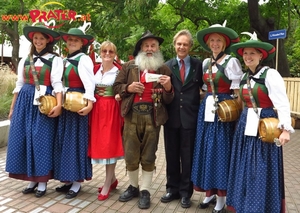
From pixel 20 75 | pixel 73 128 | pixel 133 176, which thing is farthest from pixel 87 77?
pixel 133 176

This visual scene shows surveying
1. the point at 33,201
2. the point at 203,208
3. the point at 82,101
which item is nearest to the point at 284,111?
the point at 203,208

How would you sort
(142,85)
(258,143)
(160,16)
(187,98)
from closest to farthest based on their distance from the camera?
(258,143)
(142,85)
(187,98)
(160,16)

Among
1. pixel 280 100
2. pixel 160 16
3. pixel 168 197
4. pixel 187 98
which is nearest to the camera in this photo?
pixel 280 100

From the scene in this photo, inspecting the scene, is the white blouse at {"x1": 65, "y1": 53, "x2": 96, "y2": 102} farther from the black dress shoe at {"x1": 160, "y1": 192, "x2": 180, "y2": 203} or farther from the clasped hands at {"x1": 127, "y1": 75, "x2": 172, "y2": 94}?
the black dress shoe at {"x1": 160, "y1": 192, "x2": 180, "y2": 203}

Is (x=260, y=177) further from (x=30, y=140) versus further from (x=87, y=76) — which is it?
(x=30, y=140)

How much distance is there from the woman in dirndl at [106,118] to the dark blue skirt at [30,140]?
529 mm

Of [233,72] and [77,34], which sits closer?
[233,72]

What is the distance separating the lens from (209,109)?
322 cm

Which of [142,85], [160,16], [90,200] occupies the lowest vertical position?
[90,200]

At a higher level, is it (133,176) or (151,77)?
(151,77)

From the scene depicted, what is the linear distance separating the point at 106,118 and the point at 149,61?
0.86 m

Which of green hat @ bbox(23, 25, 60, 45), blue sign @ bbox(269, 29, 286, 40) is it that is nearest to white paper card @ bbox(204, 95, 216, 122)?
green hat @ bbox(23, 25, 60, 45)

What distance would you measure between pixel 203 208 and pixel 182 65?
170cm

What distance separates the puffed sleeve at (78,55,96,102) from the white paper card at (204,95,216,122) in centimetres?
130
